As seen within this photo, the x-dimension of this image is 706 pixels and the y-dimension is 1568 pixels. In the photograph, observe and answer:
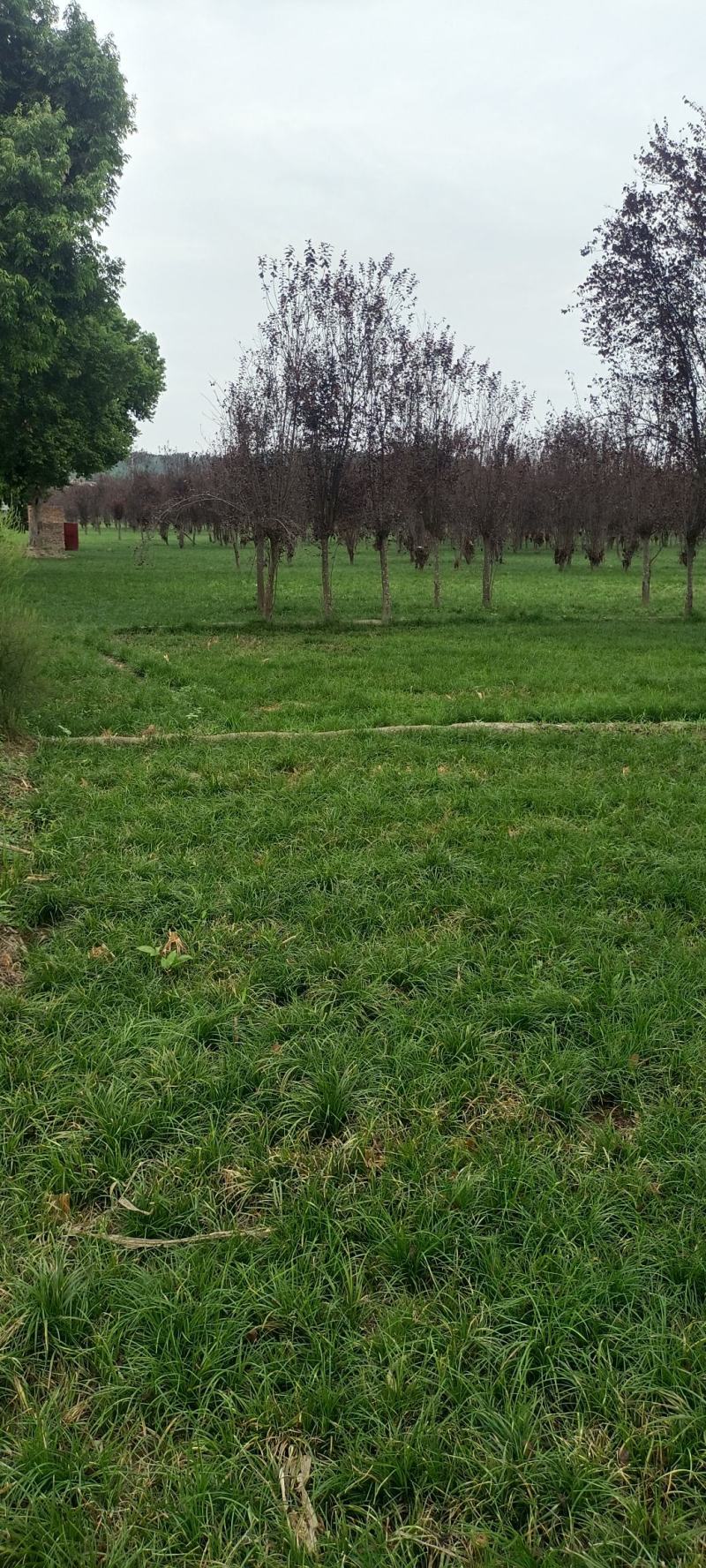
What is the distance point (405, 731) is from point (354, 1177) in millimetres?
5716

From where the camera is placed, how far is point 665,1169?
2.60 meters

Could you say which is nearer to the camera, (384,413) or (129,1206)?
(129,1206)

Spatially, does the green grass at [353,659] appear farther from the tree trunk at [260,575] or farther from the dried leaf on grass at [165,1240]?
the dried leaf on grass at [165,1240]

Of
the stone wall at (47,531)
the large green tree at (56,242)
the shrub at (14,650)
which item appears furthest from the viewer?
the stone wall at (47,531)

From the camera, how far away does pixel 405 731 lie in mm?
8055

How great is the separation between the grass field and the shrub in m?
1.85

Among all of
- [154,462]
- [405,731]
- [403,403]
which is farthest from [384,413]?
[154,462]

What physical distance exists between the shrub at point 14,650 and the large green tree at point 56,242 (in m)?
10.8

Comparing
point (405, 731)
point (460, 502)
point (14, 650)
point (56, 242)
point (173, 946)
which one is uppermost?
point (56, 242)

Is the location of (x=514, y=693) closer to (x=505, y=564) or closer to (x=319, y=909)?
(x=319, y=909)

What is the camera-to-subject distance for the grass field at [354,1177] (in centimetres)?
175

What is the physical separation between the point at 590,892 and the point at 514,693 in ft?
18.5

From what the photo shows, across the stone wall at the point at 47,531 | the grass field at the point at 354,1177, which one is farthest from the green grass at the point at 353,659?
the stone wall at the point at 47,531

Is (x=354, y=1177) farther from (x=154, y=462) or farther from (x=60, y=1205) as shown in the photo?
(x=154, y=462)
